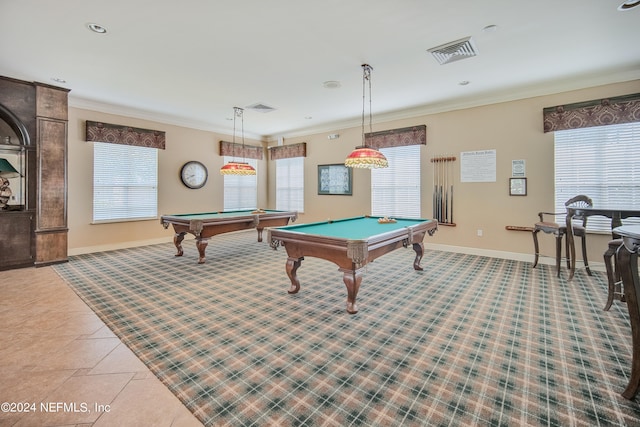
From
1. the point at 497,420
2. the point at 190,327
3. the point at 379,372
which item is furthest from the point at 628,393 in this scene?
the point at 190,327

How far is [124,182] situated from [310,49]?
15.9 feet

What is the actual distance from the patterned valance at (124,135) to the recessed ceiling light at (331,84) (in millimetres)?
3983

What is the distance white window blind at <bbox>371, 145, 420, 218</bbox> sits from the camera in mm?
6000

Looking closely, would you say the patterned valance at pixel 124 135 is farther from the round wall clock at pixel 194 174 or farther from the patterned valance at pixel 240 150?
the patterned valance at pixel 240 150

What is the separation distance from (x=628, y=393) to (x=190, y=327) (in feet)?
9.92

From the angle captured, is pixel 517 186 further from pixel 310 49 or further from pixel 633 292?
pixel 310 49

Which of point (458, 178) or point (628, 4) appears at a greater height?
point (628, 4)

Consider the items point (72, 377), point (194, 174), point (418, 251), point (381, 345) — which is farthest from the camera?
point (194, 174)

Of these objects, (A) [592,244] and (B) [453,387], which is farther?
(A) [592,244]

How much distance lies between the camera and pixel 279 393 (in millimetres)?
1720

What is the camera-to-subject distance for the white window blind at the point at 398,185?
6.00 meters

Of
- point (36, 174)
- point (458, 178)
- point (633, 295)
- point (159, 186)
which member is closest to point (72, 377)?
point (633, 295)

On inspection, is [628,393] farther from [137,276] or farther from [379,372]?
[137,276]

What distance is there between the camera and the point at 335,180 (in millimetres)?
7258
